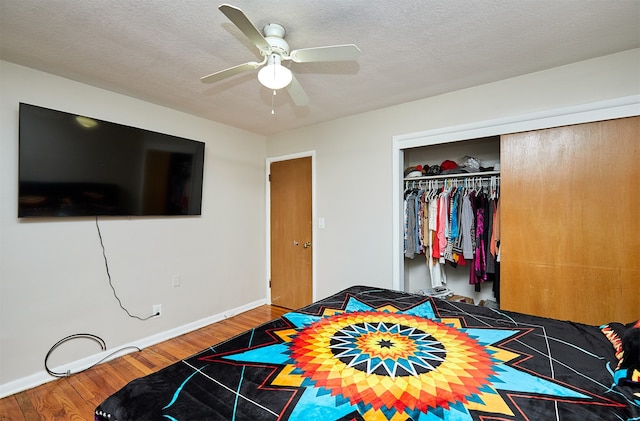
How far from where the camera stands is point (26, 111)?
2.11 m

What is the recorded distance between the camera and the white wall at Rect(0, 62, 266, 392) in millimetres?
2160

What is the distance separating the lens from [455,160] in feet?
10.9

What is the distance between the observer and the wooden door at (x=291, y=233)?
375 centimetres

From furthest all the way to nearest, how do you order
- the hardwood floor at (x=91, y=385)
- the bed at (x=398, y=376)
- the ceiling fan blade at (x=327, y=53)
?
the hardwood floor at (x=91, y=385) < the ceiling fan blade at (x=327, y=53) < the bed at (x=398, y=376)

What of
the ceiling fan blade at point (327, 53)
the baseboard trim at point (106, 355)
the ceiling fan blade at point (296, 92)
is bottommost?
the baseboard trim at point (106, 355)

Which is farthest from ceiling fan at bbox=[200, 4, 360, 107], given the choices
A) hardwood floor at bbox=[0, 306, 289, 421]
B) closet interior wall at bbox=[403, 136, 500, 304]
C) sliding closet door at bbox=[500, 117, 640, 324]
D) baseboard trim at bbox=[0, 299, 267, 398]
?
baseboard trim at bbox=[0, 299, 267, 398]

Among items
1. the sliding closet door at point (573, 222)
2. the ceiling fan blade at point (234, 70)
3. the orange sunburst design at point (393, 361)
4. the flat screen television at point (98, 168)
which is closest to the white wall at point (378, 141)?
the sliding closet door at point (573, 222)

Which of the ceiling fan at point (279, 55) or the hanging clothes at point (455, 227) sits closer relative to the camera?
the ceiling fan at point (279, 55)

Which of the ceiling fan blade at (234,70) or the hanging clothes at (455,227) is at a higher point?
the ceiling fan blade at (234,70)

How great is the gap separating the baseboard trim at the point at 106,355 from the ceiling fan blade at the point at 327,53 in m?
2.95

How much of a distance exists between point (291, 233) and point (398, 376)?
116 inches

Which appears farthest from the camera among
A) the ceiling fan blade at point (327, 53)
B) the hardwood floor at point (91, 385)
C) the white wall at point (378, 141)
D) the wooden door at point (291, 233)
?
the wooden door at point (291, 233)

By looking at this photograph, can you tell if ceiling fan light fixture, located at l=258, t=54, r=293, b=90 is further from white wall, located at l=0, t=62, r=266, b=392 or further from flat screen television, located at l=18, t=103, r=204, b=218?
white wall, located at l=0, t=62, r=266, b=392

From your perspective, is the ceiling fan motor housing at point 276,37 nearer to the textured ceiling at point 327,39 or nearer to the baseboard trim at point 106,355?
the textured ceiling at point 327,39
